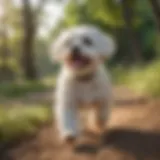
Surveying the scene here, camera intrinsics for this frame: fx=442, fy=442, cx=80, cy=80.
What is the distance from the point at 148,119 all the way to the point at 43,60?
17.8 m

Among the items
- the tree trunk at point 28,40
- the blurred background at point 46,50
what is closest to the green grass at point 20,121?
the blurred background at point 46,50

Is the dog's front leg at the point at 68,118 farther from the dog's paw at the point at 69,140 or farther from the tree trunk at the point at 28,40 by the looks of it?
the tree trunk at the point at 28,40

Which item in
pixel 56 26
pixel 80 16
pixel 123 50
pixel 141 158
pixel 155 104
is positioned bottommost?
pixel 141 158

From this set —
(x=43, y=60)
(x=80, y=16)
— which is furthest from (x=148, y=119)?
(x=43, y=60)

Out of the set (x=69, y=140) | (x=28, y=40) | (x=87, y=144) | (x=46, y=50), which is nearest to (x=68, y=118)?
(x=69, y=140)

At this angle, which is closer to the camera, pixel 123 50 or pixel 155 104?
pixel 155 104

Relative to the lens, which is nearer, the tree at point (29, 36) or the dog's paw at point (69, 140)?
the dog's paw at point (69, 140)

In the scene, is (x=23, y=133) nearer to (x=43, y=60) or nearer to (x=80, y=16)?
(x=80, y=16)

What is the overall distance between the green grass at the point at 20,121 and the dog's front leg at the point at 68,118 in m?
0.86

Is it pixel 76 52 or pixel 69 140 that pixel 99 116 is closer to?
pixel 69 140

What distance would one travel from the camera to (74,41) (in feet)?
12.2

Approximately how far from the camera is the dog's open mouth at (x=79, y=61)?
3.64m

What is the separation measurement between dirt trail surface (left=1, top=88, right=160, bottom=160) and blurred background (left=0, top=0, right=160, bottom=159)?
32cm

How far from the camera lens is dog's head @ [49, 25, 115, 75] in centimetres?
363
